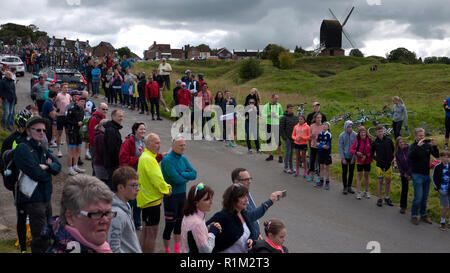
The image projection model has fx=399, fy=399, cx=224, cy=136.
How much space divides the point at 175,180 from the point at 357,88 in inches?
1426

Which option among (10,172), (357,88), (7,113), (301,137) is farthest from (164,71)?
(357,88)

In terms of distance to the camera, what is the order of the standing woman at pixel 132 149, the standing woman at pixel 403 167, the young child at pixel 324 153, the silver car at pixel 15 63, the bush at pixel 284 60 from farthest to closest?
1. the bush at pixel 284 60
2. the silver car at pixel 15 63
3. the young child at pixel 324 153
4. the standing woman at pixel 403 167
5. the standing woman at pixel 132 149

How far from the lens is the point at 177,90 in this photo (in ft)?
56.0

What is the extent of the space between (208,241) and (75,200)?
1.99m

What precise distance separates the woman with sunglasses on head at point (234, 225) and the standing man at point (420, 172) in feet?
18.1

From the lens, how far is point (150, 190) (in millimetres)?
6215

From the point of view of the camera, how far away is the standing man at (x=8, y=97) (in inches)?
541

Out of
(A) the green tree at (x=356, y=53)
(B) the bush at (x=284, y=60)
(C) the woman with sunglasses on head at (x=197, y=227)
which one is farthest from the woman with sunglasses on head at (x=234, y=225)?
(A) the green tree at (x=356, y=53)

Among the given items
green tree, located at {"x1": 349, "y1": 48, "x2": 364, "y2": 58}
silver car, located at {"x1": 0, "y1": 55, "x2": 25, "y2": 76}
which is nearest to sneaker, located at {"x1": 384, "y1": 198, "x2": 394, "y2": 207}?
silver car, located at {"x1": 0, "y1": 55, "x2": 25, "y2": 76}

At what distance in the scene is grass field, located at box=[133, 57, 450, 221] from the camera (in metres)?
18.9

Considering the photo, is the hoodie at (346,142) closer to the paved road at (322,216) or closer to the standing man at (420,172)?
the paved road at (322,216)

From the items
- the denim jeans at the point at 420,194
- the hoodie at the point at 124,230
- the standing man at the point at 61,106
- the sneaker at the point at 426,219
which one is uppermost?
the standing man at the point at 61,106

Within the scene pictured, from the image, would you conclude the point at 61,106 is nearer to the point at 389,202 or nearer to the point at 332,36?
the point at 389,202

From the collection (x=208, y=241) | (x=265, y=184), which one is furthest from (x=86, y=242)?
(x=265, y=184)
